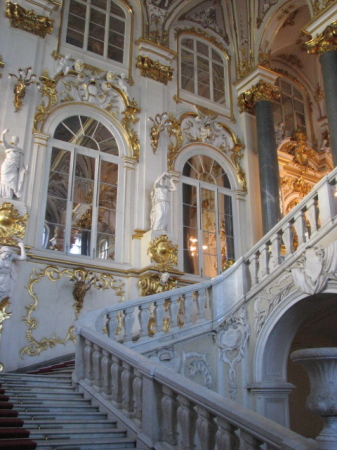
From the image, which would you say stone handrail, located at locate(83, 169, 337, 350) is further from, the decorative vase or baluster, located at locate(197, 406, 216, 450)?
the decorative vase

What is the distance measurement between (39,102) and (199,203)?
4013 millimetres

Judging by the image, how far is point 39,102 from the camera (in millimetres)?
9492

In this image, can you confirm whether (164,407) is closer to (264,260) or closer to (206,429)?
(206,429)

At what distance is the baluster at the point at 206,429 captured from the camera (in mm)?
3281

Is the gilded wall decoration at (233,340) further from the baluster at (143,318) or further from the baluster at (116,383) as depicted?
the baluster at (116,383)

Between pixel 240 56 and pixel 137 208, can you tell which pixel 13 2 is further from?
pixel 240 56

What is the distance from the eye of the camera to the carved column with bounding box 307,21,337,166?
31.8 ft

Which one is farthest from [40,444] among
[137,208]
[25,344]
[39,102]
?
[39,102]

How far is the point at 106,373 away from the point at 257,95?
30.0 feet

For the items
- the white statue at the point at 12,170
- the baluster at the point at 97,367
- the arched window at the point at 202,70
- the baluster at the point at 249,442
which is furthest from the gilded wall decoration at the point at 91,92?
the baluster at the point at 249,442

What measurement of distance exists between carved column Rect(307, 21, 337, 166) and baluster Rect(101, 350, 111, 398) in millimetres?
6894

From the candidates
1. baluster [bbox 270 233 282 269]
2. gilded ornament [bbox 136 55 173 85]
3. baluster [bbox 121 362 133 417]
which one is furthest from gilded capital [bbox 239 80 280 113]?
baluster [bbox 121 362 133 417]

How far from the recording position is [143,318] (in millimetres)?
6273

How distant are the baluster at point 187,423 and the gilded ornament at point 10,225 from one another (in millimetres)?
5151
